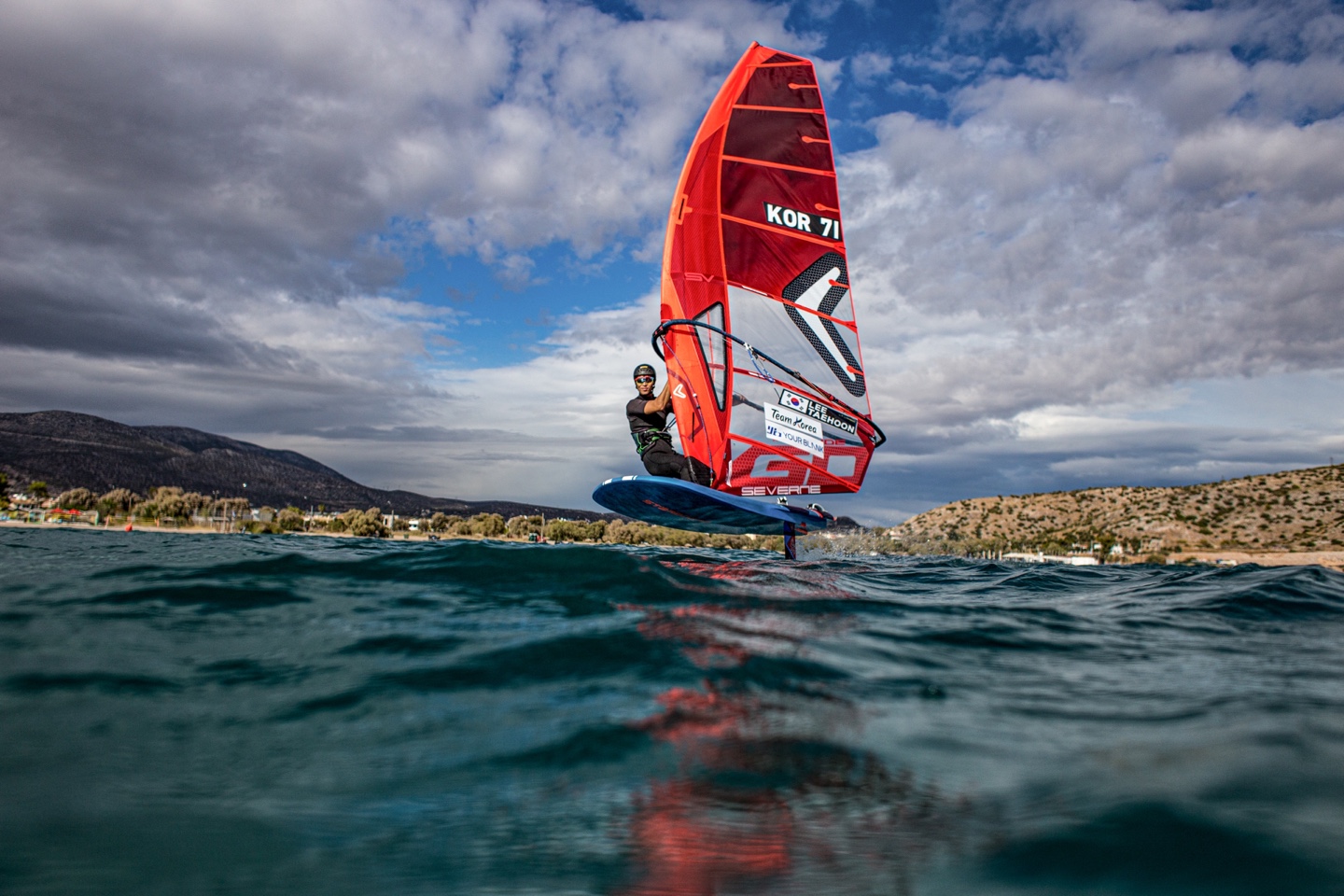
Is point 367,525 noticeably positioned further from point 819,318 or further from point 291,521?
point 819,318

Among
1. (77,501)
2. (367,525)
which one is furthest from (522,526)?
(77,501)

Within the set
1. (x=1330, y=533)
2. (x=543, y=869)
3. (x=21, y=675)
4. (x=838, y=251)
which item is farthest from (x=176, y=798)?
(x=1330, y=533)

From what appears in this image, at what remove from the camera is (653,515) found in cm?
1475

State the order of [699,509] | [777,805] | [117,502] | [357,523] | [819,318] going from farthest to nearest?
[117,502] < [357,523] < [819,318] < [699,509] < [777,805]

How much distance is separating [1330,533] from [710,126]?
78.9 meters

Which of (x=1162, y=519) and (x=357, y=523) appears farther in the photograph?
(x=1162, y=519)

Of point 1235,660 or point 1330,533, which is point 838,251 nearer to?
point 1235,660

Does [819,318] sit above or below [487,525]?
above

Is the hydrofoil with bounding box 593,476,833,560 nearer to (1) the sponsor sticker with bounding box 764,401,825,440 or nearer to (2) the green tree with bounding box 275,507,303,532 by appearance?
(1) the sponsor sticker with bounding box 764,401,825,440

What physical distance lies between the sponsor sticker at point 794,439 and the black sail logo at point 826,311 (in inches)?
62.9

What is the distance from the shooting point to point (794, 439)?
47.7ft

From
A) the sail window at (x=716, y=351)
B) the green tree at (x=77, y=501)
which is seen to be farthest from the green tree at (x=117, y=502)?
→ the sail window at (x=716, y=351)

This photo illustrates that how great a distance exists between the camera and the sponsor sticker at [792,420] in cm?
1439

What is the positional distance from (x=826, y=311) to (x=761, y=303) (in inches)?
64.4
